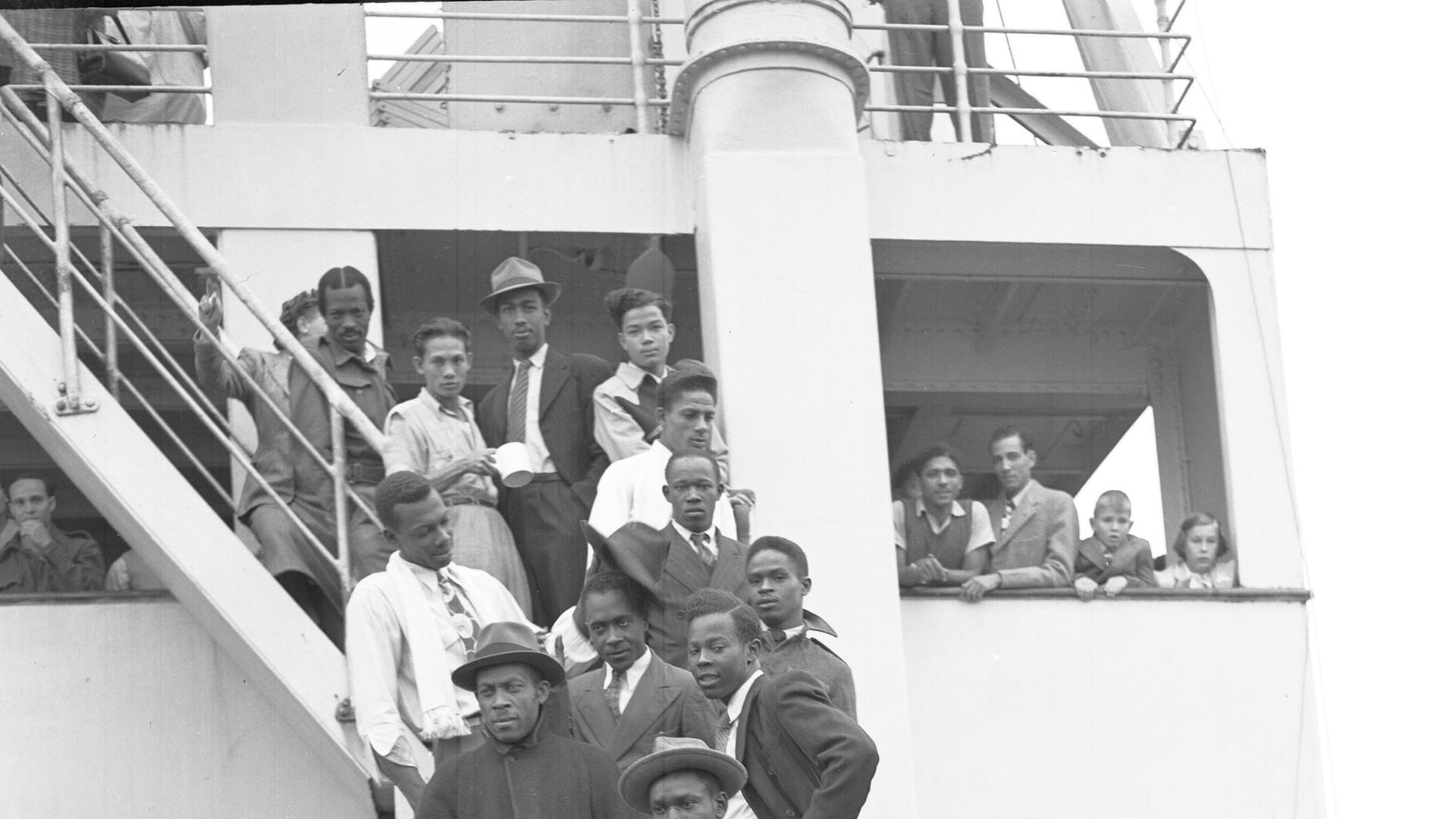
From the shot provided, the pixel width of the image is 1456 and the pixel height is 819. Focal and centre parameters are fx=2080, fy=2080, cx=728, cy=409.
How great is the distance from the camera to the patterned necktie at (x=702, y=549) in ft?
23.9

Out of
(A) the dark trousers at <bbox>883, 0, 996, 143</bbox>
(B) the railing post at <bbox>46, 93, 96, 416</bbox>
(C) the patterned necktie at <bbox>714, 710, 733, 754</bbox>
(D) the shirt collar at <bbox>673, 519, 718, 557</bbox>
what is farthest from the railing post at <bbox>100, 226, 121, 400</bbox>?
(A) the dark trousers at <bbox>883, 0, 996, 143</bbox>

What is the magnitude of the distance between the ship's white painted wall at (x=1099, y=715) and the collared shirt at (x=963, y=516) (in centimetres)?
30

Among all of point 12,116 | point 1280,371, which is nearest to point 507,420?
point 12,116

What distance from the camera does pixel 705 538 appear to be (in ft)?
24.2

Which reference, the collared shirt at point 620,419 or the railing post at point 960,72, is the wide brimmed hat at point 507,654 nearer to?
the collared shirt at point 620,419

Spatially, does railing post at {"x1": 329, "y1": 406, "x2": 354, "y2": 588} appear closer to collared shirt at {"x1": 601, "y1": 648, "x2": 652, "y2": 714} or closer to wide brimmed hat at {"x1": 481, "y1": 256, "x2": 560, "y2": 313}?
wide brimmed hat at {"x1": 481, "y1": 256, "x2": 560, "y2": 313}

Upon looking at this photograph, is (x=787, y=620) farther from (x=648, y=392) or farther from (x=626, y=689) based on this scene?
(x=648, y=392)

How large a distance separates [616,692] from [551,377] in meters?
2.22

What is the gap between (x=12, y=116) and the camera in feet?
28.8

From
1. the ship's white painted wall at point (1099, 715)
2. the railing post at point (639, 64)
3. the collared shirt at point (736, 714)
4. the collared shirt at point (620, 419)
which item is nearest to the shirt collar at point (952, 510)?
the ship's white painted wall at point (1099, 715)

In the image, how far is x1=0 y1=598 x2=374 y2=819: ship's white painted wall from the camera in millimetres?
9078

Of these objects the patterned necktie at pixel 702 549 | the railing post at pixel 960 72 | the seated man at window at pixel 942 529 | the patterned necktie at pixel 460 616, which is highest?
the railing post at pixel 960 72

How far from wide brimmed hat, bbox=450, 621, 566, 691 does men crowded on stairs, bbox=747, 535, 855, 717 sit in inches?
25.1

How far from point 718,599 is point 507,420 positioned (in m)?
2.75
